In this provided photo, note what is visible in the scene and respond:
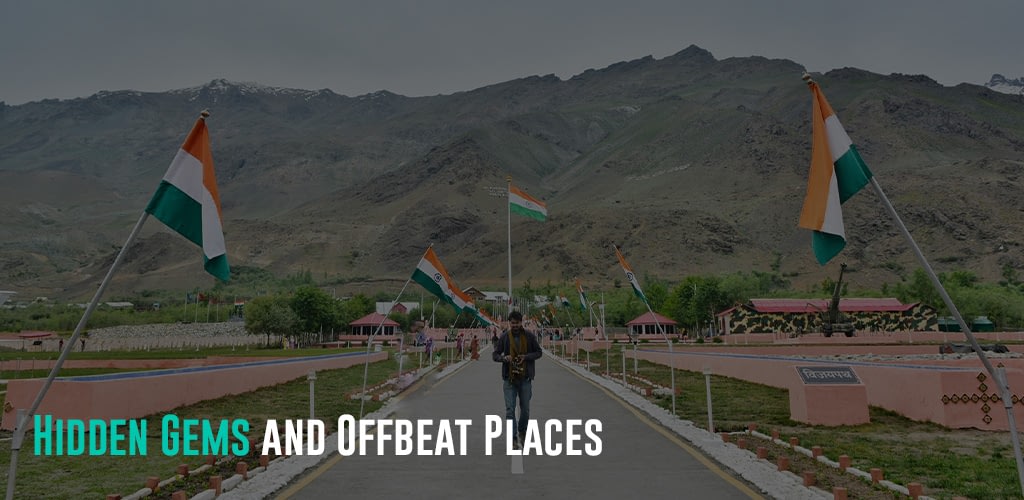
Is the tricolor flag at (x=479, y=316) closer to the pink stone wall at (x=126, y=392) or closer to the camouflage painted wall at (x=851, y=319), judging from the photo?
the pink stone wall at (x=126, y=392)

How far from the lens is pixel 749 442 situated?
37.7 feet

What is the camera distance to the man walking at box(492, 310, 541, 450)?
10922 millimetres

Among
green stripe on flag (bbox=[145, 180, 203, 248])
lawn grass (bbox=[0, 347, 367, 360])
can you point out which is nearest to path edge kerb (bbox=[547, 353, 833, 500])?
green stripe on flag (bbox=[145, 180, 203, 248])

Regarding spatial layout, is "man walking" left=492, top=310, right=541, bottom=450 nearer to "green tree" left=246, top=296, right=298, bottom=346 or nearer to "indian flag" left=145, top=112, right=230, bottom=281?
"indian flag" left=145, top=112, right=230, bottom=281

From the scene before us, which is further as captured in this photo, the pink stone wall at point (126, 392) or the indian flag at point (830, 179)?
the pink stone wall at point (126, 392)

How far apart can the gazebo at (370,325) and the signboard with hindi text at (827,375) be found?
7387 cm

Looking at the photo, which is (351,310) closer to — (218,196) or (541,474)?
(541,474)

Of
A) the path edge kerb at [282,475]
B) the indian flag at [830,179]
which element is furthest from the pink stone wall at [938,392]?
the path edge kerb at [282,475]

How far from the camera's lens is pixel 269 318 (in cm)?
7650

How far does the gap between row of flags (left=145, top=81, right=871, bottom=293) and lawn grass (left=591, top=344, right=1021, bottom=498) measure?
3058mm

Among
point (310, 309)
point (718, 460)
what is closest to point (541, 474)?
point (718, 460)

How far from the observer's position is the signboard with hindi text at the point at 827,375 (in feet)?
45.7

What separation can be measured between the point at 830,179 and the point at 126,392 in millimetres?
12857

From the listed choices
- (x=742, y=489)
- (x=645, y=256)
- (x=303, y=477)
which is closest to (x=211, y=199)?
(x=303, y=477)
